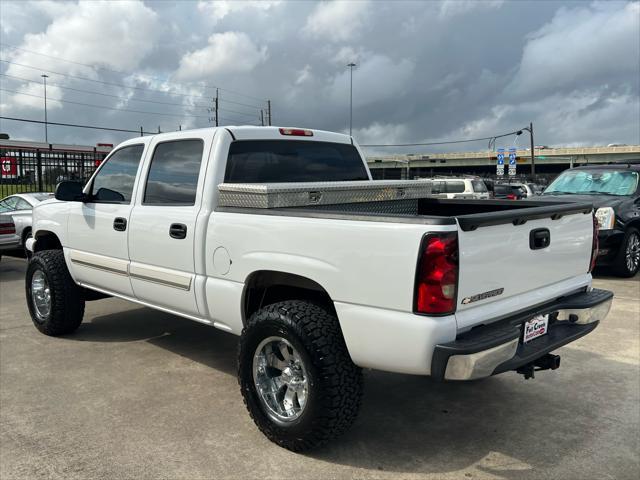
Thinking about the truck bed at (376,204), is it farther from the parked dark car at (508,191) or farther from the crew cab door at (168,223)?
the parked dark car at (508,191)

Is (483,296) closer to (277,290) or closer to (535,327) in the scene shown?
(535,327)

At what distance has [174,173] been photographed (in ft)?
13.8

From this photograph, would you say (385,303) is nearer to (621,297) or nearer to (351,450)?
(351,450)

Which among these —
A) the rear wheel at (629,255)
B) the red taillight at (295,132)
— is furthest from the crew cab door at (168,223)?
the rear wheel at (629,255)

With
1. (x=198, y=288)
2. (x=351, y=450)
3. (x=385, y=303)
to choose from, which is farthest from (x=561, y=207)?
(x=198, y=288)

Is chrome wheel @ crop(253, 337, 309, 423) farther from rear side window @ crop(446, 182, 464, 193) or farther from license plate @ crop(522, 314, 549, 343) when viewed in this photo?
rear side window @ crop(446, 182, 464, 193)

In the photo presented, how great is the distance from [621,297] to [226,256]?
19.4 feet

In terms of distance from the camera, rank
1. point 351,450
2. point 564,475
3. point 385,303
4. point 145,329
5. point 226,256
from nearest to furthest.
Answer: point 385,303 < point 564,475 < point 351,450 < point 226,256 < point 145,329

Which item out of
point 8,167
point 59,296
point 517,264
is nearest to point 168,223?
point 59,296

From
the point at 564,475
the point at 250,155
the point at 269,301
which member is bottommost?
the point at 564,475

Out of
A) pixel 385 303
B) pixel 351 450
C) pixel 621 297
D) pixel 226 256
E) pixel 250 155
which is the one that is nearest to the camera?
pixel 385 303

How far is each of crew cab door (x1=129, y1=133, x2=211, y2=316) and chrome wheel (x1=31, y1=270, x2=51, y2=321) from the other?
64.2 inches

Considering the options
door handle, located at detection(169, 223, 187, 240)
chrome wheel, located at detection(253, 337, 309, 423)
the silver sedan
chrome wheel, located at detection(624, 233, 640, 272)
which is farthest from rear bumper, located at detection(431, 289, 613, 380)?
the silver sedan

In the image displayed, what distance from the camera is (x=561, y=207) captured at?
3389 mm
